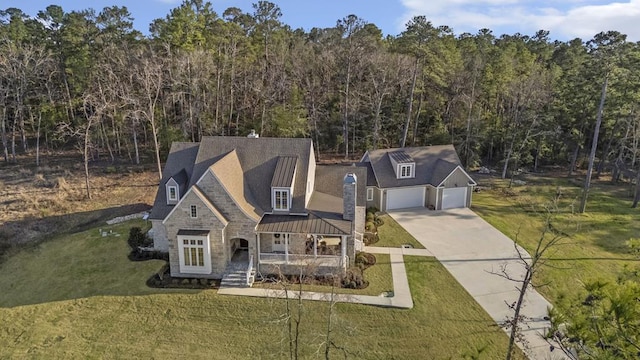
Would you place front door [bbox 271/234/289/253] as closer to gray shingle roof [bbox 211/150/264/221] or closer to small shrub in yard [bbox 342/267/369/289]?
gray shingle roof [bbox 211/150/264/221]

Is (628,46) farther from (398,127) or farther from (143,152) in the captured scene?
(143,152)

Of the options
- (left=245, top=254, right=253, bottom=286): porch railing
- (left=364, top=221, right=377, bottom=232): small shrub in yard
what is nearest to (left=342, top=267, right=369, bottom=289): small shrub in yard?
(left=245, top=254, right=253, bottom=286): porch railing

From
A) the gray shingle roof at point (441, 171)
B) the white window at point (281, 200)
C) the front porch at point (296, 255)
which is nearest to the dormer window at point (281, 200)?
the white window at point (281, 200)

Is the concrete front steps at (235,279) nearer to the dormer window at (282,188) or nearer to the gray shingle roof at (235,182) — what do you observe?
the gray shingle roof at (235,182)

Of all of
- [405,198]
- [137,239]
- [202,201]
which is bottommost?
[137,239]

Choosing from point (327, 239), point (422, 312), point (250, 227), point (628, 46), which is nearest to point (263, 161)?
point (250, 227)

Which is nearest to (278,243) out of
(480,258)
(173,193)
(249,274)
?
(249,274)

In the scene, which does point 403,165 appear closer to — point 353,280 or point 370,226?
point 370,226
